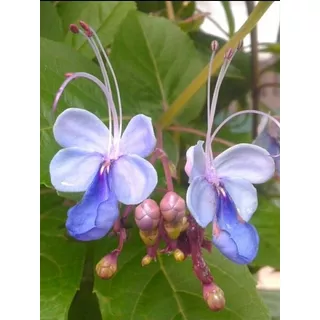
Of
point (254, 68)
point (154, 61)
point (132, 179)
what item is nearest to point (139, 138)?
point (132, 179)

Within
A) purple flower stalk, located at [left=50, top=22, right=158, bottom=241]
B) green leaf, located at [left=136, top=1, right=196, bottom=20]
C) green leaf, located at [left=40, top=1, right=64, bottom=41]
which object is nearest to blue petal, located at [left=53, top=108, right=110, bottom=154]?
purple flower stalk, located at [left=50, top=22, right=158, bottom=241]

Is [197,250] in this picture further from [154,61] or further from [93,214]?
[154,61]

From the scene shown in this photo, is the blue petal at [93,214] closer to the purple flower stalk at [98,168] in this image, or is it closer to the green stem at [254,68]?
the purple flower stalk at [98,168]

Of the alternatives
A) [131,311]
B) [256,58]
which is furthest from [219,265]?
[256,58]

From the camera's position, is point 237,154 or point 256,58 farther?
point 256,58

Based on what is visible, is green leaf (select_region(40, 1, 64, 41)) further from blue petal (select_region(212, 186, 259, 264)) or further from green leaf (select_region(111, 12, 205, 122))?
blue petal (select_region(212, 186, 259, 264))
